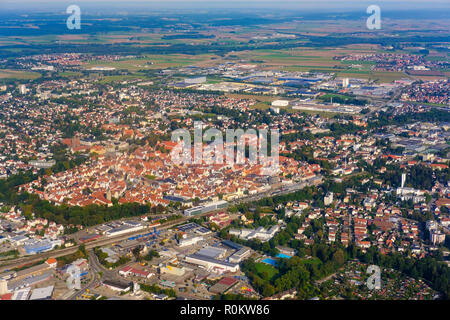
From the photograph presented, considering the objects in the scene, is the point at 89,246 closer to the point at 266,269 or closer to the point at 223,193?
the point at 266,269

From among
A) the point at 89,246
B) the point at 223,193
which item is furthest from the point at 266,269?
the point at 223,193

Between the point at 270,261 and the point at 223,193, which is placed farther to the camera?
the point at 223,193

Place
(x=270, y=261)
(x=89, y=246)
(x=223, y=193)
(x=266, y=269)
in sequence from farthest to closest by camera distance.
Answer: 1. (x=223, y=193)
2. (x=89, y=246)
3. (x=270, y=261)
4. (x=266, y=269)

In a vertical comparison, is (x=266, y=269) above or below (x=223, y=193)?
below

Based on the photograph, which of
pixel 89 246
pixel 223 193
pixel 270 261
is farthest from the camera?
pixel 223 193

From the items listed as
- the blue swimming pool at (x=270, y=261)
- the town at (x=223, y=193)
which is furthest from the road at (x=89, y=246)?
the blue swimming pool at (x=270, y=261)

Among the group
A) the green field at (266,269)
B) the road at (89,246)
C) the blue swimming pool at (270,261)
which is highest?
the road at (89,246)

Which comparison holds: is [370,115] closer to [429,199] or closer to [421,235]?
[429,199]

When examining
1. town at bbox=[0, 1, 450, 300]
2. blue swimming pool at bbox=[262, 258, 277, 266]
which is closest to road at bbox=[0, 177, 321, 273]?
town at bbox=[0, 1, 450, 300]

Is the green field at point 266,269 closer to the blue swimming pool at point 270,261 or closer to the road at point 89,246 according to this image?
the blue swimming pool at point 270,261

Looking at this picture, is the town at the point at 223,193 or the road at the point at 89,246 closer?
the town at the point at 223,193
